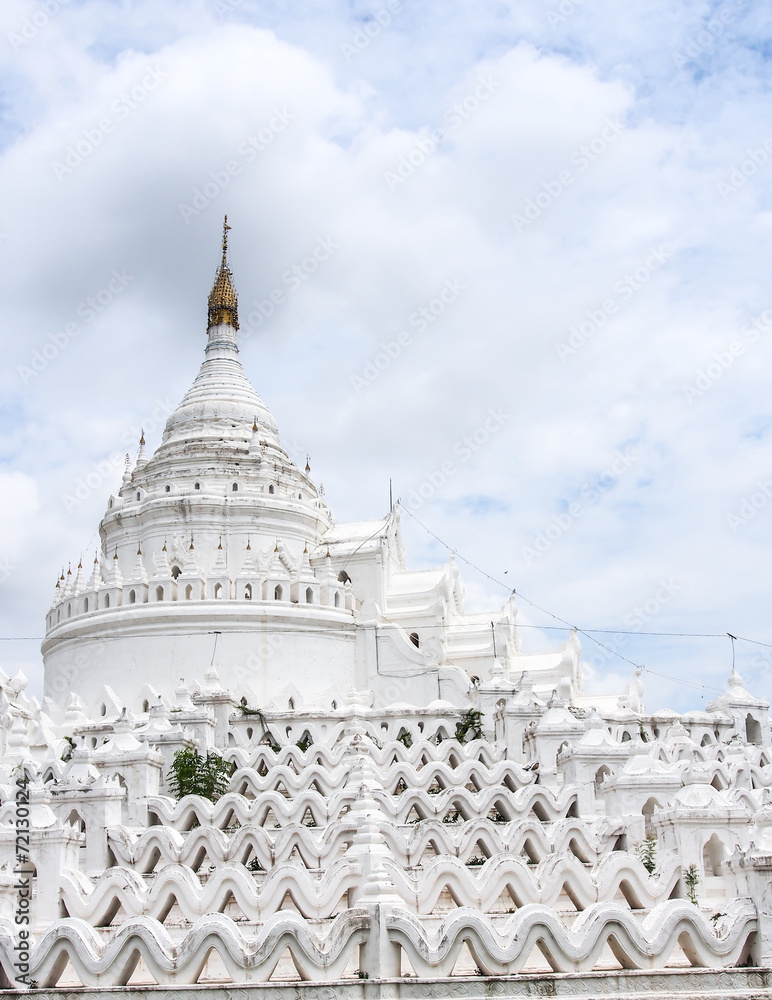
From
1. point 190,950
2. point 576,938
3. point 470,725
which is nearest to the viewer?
point 190,950

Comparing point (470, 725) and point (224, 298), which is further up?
point (224, 298)

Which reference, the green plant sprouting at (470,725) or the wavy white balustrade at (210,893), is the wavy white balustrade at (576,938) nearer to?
the wavy white balustrade at (210,893)

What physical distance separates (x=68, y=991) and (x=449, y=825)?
9.75 meters

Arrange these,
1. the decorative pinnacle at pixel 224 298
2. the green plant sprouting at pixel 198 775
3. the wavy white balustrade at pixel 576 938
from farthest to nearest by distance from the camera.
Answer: the decorative pinnacle at pixel 224 298
the green plant sprouting at pixel 198 775
the wavy white balustrade at pixel 576 938

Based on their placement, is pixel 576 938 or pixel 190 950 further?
pixel 576 938

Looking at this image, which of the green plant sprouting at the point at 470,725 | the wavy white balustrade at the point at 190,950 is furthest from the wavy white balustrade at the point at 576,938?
the green plant sprouting at the point at 470,725

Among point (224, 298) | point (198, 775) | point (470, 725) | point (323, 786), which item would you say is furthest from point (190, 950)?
point (224, 298)

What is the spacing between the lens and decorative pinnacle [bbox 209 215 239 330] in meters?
53.8

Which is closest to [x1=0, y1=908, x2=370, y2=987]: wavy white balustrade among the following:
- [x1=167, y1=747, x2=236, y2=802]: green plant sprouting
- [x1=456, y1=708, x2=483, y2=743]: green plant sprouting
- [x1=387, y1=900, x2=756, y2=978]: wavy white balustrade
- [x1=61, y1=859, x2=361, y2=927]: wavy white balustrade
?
[x1=387, y1=900, x2=756, y2=978]: wavy white balustrade

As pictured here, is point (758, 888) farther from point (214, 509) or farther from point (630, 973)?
point (214, 509)

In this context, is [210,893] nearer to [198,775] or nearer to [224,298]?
[198,775]

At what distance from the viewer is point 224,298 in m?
54.3

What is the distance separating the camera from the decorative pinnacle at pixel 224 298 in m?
53.8

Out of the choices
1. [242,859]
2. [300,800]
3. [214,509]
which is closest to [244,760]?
[300,800]
